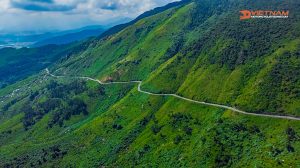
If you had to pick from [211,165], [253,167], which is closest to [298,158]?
[253,167]

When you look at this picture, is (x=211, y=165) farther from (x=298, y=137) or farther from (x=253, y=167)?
(x=298, y=137)

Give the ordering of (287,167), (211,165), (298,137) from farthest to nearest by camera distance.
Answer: (211,165) → (298,137) → (287,167)

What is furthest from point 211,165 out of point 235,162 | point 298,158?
point 298,158

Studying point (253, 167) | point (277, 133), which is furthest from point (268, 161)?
point (277, 133)

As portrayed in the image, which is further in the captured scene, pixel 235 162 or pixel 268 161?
pixel 235 162

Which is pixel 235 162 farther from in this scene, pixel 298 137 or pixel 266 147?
pixel 298 137

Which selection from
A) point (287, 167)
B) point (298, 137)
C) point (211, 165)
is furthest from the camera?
point (211, 165)

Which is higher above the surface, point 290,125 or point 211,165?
point 290,125

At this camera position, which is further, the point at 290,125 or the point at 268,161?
the point at 290,125
